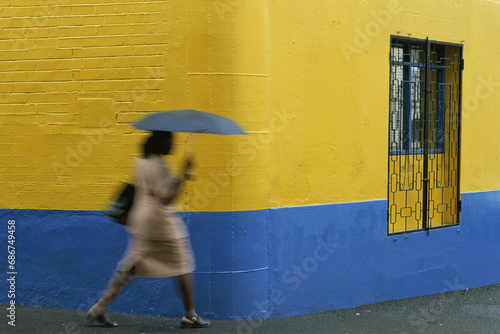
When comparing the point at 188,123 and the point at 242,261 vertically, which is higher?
the point at 188,123

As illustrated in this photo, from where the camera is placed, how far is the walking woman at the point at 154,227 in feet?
19.4

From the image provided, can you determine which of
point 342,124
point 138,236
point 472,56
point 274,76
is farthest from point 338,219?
point 472,56

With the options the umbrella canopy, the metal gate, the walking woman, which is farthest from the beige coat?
the metal gate

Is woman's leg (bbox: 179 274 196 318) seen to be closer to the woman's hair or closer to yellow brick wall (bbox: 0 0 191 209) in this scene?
the woman's hair

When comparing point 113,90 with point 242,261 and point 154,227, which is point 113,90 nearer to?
point 154,227

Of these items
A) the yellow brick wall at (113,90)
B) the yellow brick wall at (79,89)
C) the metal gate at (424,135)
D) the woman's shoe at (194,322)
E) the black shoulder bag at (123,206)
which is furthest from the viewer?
the metal gate at (424,135)

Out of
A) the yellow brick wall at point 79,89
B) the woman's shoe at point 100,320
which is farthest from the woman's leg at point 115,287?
the yellow brick wall at point 79,89

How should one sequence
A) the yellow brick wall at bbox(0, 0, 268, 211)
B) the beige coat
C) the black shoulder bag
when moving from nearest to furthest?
1. the beige coat
2. the black shoulder bag
3. the yellow brick wall at bbox(0, 0, 268, 211)

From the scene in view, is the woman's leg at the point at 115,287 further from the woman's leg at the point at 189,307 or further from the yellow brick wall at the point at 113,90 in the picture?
the yellow brick wall at the point at 113,90

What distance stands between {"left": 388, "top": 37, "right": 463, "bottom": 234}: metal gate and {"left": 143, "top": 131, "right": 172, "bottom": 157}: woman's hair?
3197 mm

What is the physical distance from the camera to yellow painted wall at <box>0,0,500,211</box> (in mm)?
6676

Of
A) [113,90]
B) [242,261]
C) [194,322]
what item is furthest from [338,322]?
[113,90]

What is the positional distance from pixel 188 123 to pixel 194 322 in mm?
1805

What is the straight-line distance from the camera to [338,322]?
7.04 metres
